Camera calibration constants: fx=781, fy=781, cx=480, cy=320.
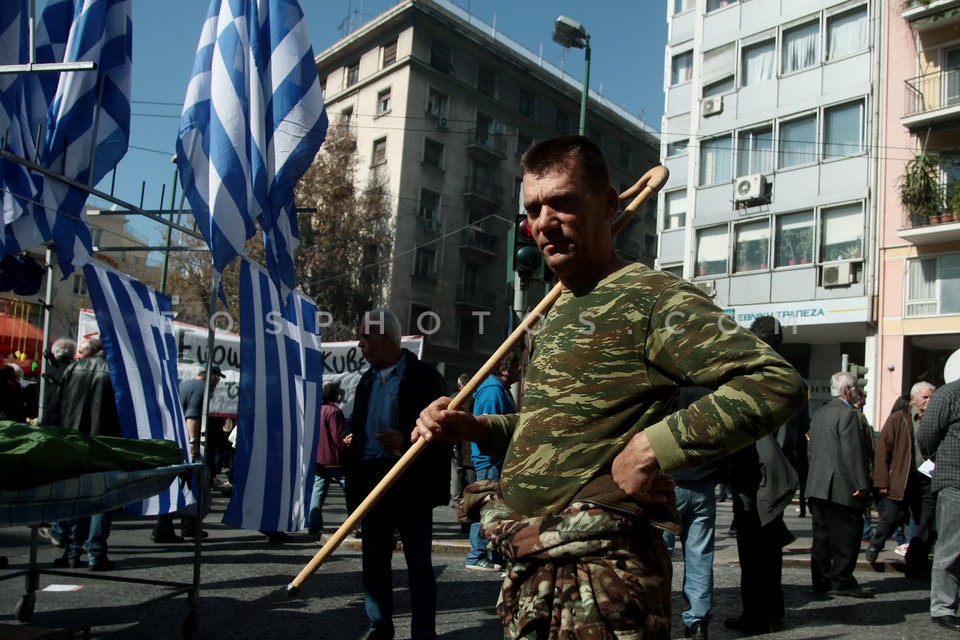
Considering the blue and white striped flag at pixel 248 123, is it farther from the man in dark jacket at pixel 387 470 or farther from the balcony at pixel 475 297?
the balcony at pixel 475 297

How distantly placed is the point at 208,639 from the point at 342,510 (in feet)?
23.9

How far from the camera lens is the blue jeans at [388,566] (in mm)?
4250

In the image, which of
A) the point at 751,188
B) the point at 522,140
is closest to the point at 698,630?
the point at 751,188

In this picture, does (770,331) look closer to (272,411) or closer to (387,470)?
(387,470)

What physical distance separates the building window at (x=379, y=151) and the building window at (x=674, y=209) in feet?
46.4

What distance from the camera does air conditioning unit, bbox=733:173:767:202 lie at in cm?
2336

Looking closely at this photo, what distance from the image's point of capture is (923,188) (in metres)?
19.7

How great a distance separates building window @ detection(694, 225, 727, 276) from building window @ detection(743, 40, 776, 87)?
4.79 metres

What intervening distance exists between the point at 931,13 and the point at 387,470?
2197 centimetres

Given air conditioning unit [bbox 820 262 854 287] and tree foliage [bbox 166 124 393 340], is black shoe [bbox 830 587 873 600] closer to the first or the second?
air conditioning unit [bbox 820 262 854 287]

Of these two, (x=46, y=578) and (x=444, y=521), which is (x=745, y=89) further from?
(x=46, y=578)

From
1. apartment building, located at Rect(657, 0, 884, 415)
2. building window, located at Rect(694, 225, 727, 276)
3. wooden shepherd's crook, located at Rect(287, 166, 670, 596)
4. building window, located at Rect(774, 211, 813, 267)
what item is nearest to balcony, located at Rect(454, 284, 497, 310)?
apartment building, located at Rect(657, 0, 884, 415)

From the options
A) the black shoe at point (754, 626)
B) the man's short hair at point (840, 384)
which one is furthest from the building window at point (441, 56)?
the black shoe at point (754, 626)

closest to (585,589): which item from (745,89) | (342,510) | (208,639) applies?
(208,639)
